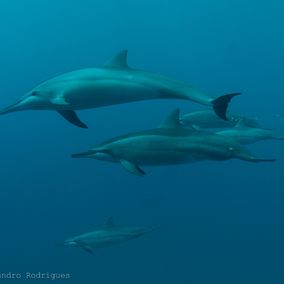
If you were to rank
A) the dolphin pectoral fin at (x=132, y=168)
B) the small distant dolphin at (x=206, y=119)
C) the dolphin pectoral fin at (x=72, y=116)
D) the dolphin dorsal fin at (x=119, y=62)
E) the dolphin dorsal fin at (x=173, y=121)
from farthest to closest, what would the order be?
1. the small distant dolphin at (x=206, y=119)
2. the dolphin pectoral fin at (x=72, y=116)
3. the dolphin dorsal fin at (x=119, y=62)
4. the dolphin dorsal fin at (x=173, y=121)
5. the dolphin pectoral fin at (x=132, y=168)

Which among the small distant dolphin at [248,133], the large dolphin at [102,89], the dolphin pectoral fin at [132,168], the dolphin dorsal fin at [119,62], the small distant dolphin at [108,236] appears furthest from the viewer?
the small distant dolphin at [108,236]

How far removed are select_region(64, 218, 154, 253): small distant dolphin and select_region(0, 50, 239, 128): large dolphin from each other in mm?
3942

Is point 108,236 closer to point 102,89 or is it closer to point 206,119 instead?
point 206,119

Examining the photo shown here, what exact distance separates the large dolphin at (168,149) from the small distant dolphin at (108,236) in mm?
4104

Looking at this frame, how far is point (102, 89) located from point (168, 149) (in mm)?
1031

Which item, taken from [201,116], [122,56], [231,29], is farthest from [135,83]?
[231,29]

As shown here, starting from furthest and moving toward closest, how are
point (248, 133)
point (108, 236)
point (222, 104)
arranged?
point (108, 236) → point (248, 133) → point (222, 104)

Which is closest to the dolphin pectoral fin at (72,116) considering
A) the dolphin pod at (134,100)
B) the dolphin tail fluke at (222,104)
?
the dolphin pod at (134,100)

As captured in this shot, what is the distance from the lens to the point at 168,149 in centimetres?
525

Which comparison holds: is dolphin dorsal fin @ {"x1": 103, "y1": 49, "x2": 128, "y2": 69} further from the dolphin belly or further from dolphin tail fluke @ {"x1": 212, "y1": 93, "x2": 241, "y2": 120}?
dolphin tail fluke @ {"x1": 212, "y1": 93, "x2": 241, "y2": 120}

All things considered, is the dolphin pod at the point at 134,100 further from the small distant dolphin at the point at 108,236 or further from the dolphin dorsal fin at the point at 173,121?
the small distant dolphin at the point at 108,236

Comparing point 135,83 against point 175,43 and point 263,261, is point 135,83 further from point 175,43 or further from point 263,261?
point 175,43

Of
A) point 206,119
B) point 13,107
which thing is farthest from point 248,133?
point 13,107

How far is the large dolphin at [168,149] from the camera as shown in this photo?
523 cm
